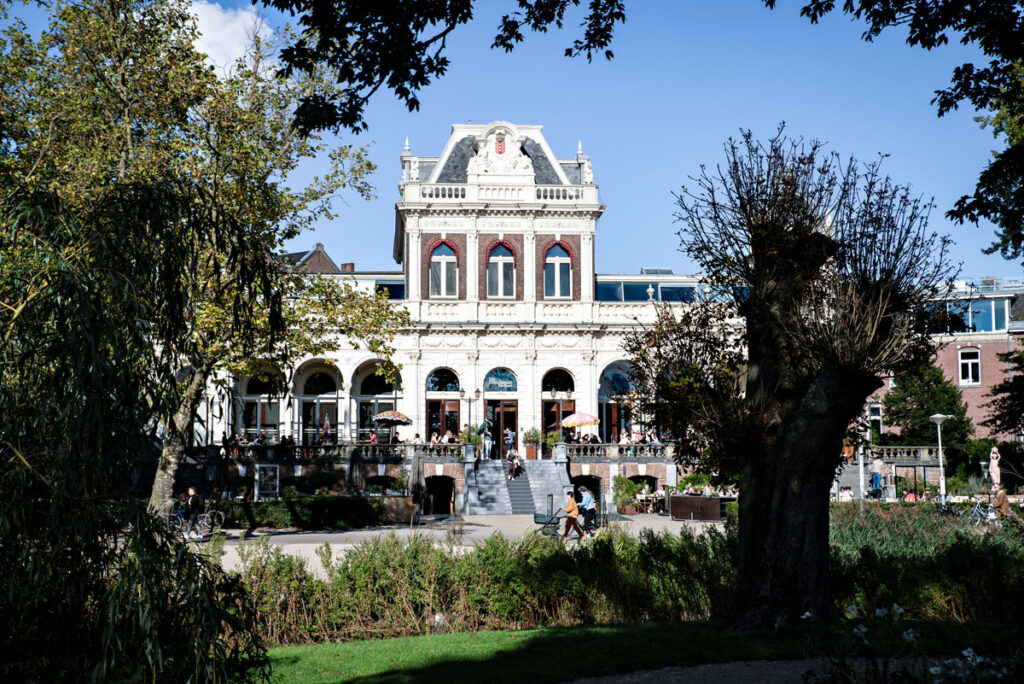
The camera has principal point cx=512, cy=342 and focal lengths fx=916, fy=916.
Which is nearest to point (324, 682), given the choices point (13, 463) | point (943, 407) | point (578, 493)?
point (13, 463)

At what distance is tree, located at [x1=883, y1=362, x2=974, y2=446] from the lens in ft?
145

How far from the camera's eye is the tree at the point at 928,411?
44.2 meters

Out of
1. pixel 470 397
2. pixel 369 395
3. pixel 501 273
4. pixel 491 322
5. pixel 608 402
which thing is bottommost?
pixel 608 402

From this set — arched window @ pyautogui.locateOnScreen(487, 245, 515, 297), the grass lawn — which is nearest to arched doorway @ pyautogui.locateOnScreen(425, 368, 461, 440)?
arched window @ pyautogui.locateOnScreen(487, 245, 515, 297)

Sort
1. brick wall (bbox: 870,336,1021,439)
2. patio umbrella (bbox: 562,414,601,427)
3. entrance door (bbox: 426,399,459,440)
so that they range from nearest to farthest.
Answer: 1. patio umbrella (bbox: 562,414,601,427)
2. entrance door (bbox: 426,399,459,440)
3. brick wall (bbox: 870,336,1021,439)

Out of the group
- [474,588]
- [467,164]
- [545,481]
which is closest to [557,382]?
[545,481]

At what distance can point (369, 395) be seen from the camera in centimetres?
4506

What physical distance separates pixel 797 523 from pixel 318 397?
36266mm

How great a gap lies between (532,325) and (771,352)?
32.7 metres

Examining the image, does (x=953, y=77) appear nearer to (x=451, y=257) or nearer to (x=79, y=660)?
(x=79, y=660)

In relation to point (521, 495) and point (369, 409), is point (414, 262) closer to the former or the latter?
point (369, 409)

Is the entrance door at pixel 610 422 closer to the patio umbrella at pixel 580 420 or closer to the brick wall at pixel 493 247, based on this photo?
the patio umbrella at pixel 580 420

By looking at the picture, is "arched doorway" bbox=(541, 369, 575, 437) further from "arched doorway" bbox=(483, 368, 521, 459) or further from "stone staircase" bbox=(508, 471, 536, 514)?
"stone staircase" bbox=(508, 471, 536, 514)

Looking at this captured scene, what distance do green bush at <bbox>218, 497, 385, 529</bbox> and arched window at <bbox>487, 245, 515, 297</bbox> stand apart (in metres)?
18.4
